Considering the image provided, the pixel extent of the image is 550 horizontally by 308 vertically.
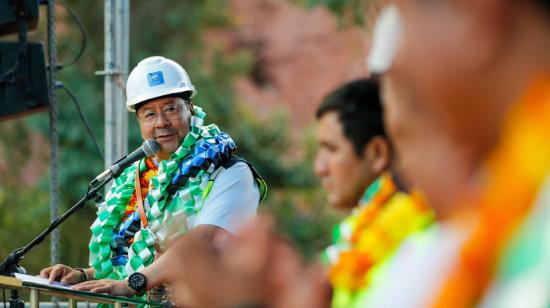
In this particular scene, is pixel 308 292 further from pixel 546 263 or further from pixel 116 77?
pixel 116 77

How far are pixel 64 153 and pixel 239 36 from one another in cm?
1084

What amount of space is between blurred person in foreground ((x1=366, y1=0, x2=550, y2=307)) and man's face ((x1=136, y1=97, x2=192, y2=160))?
11.0 ft

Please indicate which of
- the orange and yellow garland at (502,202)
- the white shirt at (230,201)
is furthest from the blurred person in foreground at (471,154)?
the white shirt at (230,201)

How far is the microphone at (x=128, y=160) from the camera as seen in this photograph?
4297mm

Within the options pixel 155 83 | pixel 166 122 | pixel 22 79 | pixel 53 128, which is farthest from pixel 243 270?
pixel 53 128

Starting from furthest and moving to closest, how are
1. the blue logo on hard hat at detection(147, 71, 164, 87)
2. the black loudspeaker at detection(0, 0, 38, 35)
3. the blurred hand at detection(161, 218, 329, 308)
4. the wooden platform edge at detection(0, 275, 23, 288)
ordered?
the black loudspeaker at detection(0, 0, 38, 35) → the blue logo on hard hat at detection(147, 71, 164, 87) → the wooden platform edge at detection(0, 275, 23, 288) → the blurred hand at detection(161, 218, 329, 308)

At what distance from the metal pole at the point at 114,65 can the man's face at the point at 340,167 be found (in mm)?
4132

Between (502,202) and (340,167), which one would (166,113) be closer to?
(340,167)

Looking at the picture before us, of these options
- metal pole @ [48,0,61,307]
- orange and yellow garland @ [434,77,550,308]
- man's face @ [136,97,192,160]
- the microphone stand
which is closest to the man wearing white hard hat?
man's face @ [136,97,192,160]

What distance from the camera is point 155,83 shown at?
4.59 metres

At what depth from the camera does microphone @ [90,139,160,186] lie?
4.30 m

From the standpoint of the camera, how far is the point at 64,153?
58.6 ft

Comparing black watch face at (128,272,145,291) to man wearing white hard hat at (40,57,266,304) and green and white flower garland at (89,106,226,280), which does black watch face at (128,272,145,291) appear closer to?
man wearing white hard hat at (40,57,266,304)

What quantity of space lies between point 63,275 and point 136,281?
45 centimetres
